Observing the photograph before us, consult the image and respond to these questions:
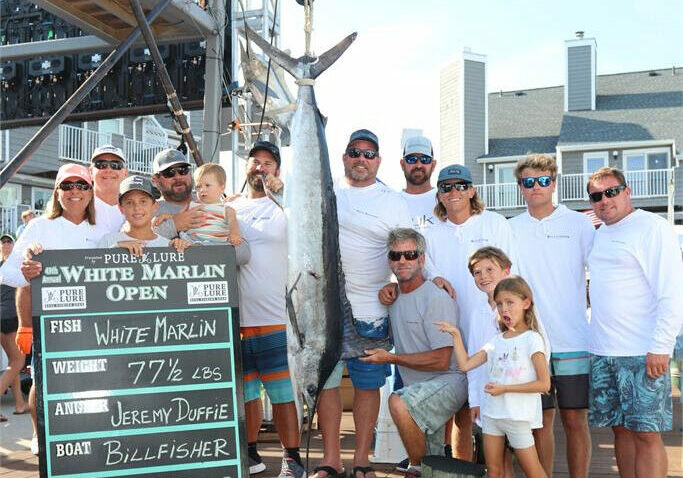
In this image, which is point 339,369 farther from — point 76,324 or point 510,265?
point 76,324

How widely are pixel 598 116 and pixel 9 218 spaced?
17198 mm

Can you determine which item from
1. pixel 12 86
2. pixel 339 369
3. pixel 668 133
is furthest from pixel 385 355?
pixel 668 133

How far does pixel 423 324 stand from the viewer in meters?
3.30

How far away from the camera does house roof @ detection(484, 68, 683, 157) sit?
21.2 meters

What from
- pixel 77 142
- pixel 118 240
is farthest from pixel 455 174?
pixel 77 142

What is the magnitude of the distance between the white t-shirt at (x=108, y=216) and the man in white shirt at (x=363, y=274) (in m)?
1.13

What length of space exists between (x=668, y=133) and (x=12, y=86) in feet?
60.2

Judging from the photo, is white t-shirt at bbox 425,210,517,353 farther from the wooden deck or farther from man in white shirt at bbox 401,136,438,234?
the wooden deck

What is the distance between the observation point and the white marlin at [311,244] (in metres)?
2.96

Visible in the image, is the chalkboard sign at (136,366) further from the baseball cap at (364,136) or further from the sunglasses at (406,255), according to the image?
the baseball cap at (364,136)

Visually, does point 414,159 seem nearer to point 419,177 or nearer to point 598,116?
point 419,177

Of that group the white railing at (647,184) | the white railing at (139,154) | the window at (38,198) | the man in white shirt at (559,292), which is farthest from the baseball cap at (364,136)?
the white railing at (647,184)

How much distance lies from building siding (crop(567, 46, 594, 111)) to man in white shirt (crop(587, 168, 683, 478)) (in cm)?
2000

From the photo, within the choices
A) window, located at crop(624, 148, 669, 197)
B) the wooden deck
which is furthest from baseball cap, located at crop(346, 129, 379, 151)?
window, located at crop(624, 148, 669, 197)
